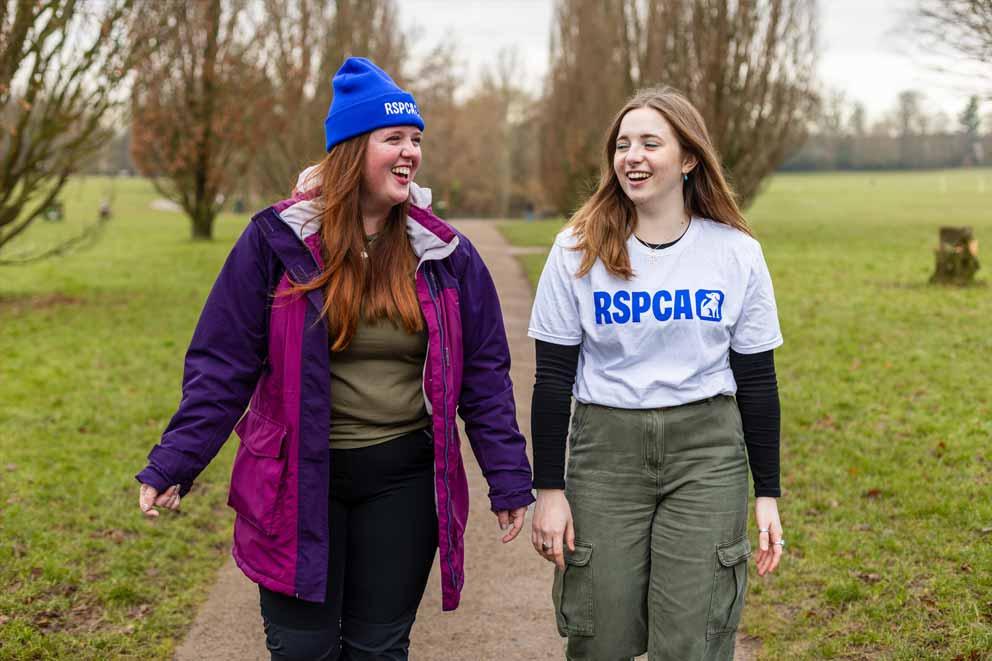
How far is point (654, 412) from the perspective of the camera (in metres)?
2.80

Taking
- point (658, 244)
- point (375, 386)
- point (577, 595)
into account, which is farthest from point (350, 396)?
point (658, 244)

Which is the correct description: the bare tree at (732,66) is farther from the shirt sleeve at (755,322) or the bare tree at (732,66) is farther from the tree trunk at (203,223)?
the shirt sleeve at (755,322)

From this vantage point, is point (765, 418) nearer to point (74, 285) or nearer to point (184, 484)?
point (184, 484)

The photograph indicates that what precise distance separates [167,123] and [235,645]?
76.2ft

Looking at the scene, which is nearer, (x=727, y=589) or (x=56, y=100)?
(x=727, y=589)

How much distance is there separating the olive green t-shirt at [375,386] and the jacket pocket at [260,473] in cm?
16

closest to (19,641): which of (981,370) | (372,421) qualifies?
(372,421)

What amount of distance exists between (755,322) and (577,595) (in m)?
0.85

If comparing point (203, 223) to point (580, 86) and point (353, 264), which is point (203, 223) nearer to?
point (580, 86)

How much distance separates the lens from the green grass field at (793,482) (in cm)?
457

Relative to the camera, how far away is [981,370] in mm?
9930

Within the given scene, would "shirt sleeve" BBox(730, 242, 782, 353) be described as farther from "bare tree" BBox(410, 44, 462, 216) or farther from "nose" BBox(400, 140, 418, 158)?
"bare tree" BBox(410, 44, 462, 216)

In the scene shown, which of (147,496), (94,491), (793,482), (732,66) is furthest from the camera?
(732,66)

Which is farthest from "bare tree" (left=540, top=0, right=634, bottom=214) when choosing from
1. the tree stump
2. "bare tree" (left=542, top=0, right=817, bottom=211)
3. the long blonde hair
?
the long blonde hair
